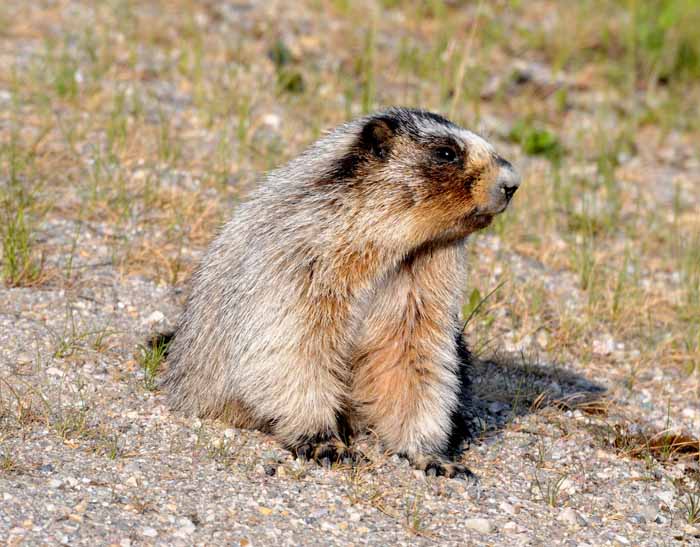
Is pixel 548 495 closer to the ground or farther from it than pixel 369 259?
closer to the ground

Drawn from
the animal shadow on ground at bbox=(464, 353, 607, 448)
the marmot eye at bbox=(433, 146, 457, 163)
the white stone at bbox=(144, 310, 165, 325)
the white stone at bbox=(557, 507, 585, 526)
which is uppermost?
the marmot eye at bbox=(433, 146, 457, 163)

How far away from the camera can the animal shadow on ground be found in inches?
240

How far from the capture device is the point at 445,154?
17.3 feet

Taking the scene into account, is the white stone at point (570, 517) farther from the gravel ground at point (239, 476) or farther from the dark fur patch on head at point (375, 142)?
the dark fur patch on head at point (375, 142)

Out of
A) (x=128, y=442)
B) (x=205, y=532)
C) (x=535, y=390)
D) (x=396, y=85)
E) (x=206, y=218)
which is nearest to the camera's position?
(x=205, y=532)

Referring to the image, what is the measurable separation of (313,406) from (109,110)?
484 cm

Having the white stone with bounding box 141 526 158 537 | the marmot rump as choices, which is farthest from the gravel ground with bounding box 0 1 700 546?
the marmot rump

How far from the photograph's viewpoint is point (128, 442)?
515 centimetres

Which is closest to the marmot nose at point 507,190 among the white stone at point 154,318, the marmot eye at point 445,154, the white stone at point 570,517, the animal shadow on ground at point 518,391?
the marmot eye at point 445,154

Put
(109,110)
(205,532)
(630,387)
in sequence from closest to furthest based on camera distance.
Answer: (205,532)
(630,387)
(109,110)

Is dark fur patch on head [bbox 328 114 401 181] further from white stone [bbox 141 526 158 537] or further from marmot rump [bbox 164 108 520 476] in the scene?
white stone [bbox 141 526 158 537]

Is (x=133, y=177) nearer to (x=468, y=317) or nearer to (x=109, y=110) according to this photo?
(x=109, y=110)

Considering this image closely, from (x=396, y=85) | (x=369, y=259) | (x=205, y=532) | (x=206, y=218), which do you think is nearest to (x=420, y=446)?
(x=369, y=259)

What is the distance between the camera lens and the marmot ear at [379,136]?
5.32m
